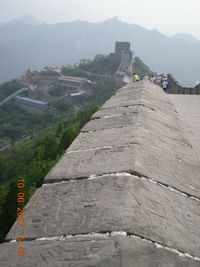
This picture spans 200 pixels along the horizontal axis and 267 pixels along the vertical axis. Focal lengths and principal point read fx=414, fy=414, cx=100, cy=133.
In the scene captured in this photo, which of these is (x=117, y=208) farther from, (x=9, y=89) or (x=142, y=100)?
(x=9, y=89)

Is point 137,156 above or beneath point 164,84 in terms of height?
above

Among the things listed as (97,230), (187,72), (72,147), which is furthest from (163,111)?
(187,72)

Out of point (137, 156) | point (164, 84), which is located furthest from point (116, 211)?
point (164, 84)

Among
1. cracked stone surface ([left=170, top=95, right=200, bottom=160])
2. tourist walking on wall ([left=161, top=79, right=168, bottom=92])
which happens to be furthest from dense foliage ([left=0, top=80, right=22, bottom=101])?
cracked stone surface ([left=170, top=95, right=200, bottom=160])

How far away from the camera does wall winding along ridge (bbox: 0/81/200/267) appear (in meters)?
1.27

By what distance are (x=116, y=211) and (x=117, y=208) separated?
0.02 m

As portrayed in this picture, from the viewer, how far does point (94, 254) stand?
1244mm

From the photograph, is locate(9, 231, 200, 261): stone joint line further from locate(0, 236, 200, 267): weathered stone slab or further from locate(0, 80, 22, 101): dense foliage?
locate(0, 80, 22, 101): dense foliage

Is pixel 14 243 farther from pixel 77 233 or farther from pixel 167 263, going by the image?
pixel 167 263

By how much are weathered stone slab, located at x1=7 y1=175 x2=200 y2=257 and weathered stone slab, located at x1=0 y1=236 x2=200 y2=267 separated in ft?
0.17

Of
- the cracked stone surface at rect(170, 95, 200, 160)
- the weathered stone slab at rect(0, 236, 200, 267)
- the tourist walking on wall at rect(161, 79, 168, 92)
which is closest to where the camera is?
the weathered stone slab at rect(0, 236, 200, 267)

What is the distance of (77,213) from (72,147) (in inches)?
32.1

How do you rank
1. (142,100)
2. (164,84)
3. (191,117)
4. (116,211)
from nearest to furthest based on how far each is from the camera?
(116,211)
(142,100)
(191,117)
(164,84)

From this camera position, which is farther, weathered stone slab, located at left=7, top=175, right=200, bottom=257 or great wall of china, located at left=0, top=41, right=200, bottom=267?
weathered stone slab, located at left=7, top=175, right=200, bottom=257
